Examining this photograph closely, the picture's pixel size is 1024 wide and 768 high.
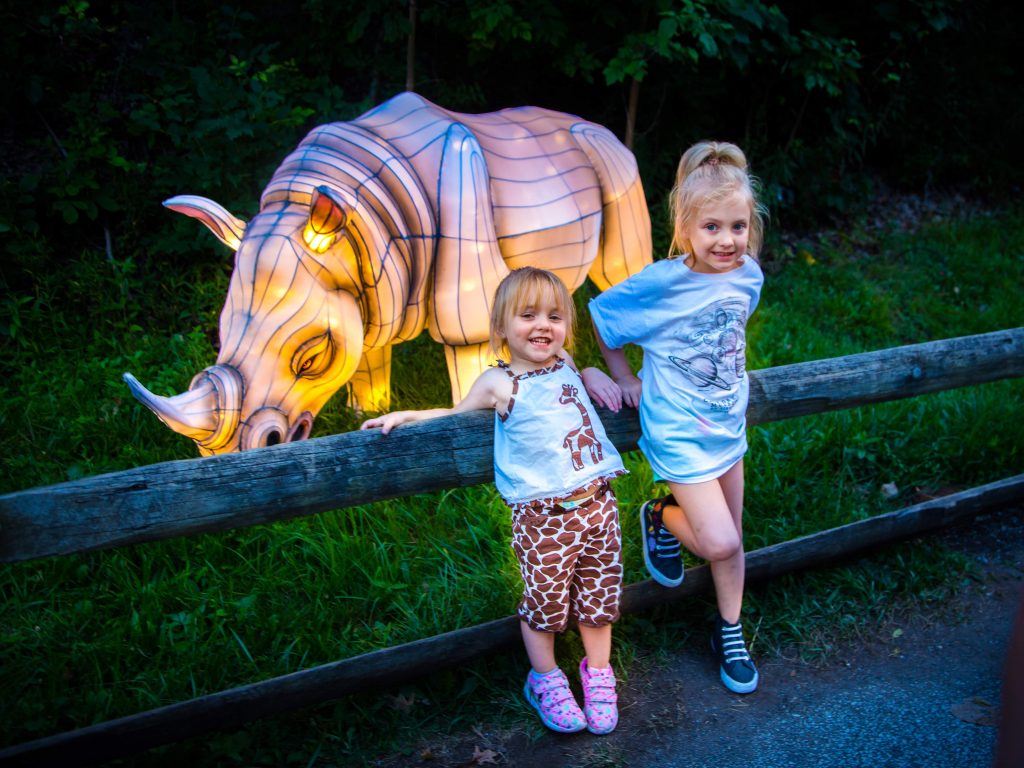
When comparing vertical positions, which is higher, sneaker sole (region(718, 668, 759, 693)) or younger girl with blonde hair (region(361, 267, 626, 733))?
younger girl with blonde hair (region(361, 267, 626, 733))

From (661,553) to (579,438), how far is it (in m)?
0.77

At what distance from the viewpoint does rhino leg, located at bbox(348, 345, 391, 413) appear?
3811 millimetres

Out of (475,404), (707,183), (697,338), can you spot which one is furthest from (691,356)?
(475,404)

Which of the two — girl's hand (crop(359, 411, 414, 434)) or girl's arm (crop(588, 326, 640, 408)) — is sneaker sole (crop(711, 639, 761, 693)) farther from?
girl's hand (crop(359, 411, 414, 434))

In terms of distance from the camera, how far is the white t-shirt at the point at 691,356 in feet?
8.20

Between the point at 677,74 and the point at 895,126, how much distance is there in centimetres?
299

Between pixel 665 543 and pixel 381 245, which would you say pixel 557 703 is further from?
pixel 381 245

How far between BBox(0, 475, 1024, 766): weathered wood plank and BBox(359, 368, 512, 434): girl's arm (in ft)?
2.37

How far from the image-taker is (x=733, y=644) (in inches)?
111

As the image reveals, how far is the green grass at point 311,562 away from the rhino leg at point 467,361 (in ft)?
1.72

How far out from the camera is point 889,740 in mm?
2602

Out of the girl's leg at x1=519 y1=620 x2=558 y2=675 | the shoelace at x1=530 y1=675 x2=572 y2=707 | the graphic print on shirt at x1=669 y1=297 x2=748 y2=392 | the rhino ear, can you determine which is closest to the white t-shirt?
the graphic print on shirt at x1=669 y1=297 x2=748 y2=392

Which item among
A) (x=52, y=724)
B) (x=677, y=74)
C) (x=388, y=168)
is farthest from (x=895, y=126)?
(x=52, y=724)

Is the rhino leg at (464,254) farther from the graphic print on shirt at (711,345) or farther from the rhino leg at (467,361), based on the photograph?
the graphic print on shirt at (711,345)
